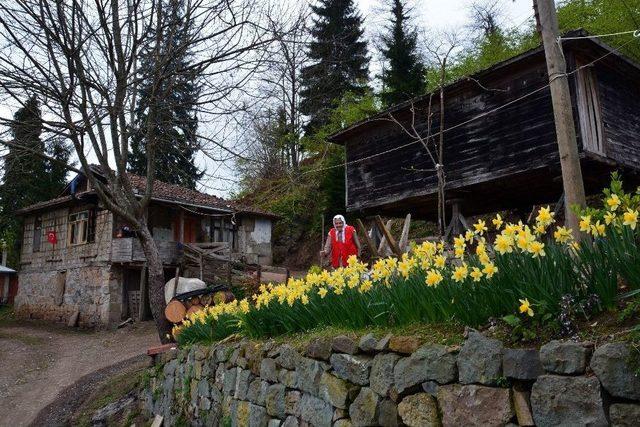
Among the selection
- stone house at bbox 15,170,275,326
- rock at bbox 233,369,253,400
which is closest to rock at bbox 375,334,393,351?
rock at bbox 233,369,253,400

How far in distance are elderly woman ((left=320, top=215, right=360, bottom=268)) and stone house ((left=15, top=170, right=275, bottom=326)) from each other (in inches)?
425

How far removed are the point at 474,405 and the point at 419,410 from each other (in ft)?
1.49

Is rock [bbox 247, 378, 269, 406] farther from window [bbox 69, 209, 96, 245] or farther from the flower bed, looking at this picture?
window [bbox 69, 209, 96, 245]

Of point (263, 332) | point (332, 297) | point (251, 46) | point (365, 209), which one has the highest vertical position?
point (251, 46)

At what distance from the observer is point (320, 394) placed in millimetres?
3990

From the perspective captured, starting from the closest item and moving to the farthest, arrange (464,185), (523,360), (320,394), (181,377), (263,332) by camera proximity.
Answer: (523,360) < (320,394) < (263,332) < (181,377) < (464,185)

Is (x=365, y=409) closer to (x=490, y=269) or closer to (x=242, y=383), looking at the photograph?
(x=490, y=269)

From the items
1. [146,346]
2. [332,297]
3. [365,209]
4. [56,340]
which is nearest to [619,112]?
[365,209]

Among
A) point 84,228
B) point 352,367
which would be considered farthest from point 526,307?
point 84,228

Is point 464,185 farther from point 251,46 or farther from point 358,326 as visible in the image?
point 358,326

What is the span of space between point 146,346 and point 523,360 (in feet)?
46.6

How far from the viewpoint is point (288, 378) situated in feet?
15.0

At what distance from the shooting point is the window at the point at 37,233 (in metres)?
25.3

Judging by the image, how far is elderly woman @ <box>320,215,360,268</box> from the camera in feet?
25.0
